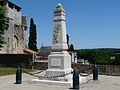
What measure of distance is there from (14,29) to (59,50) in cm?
4580

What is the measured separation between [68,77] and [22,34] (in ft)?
163

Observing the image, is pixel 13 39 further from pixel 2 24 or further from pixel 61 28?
pixel 61 28

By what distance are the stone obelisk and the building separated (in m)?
37.1

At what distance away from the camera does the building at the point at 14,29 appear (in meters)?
55.8

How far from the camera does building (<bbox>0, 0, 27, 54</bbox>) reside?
183 feet

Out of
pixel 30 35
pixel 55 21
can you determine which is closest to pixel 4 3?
pixel 30 35

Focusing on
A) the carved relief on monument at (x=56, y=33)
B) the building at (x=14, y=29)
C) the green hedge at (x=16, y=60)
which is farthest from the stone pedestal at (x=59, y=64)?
the building at (x=14, y=29)

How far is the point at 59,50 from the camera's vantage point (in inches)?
671

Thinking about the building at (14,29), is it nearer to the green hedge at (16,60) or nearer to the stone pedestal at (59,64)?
A: the green hedge at (16,60)

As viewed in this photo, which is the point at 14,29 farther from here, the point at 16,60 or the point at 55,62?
the point at 55,62

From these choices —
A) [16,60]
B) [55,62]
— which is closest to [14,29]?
[16,60]

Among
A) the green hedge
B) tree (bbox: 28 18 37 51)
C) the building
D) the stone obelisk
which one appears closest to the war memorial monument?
the stone obelisk

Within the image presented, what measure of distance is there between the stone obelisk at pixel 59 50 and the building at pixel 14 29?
37.1 metres

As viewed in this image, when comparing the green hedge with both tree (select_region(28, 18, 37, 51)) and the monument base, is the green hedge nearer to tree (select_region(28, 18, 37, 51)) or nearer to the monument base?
the monument base
